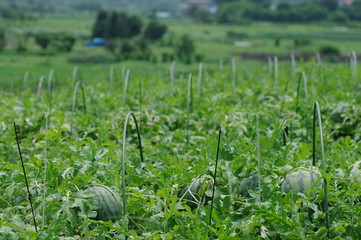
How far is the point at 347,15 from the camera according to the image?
83625 mm

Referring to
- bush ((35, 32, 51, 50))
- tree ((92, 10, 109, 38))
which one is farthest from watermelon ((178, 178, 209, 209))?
tree ((92, 10, 109, 38))

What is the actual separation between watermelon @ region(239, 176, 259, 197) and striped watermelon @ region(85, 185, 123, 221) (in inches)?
33.4

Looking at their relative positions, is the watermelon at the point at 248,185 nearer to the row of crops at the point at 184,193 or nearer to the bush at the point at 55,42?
the row of crops at the point at 184,193

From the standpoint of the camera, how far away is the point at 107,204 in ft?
10.4

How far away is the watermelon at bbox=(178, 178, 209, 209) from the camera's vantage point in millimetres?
A: 3318

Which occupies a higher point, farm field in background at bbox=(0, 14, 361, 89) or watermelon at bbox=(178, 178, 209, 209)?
watermelon at bbox=(178, 178, 209, 209)

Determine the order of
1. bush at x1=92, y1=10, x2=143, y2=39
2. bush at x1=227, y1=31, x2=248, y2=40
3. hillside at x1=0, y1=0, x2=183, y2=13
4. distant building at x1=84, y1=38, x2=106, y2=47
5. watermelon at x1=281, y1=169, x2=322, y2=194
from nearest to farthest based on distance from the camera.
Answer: watermelon at x1=281, y1=169, x2=322, y2=194 < distant building at x1=84, y1=38, x2=106, y2=47 < bush at x1=92, y1=10, x2=143, y2=39 < bush at x1=227, y1=31, x2=248, y2=40 < hillside at x1=0, y1=0, x2=183, y2=13

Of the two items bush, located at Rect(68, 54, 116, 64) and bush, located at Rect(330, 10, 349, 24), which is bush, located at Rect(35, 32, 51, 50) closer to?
bush, located at Rect(68, 54, 116, 64)

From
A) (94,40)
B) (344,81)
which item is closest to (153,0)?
(94,40)

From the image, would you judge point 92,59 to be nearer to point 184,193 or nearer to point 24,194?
point 24,194

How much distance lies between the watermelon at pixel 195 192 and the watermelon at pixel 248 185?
0.25 meters

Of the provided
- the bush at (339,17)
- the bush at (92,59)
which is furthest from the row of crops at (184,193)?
the bush at (339,17)

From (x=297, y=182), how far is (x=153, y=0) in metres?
194

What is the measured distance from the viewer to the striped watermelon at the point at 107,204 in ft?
10.4
